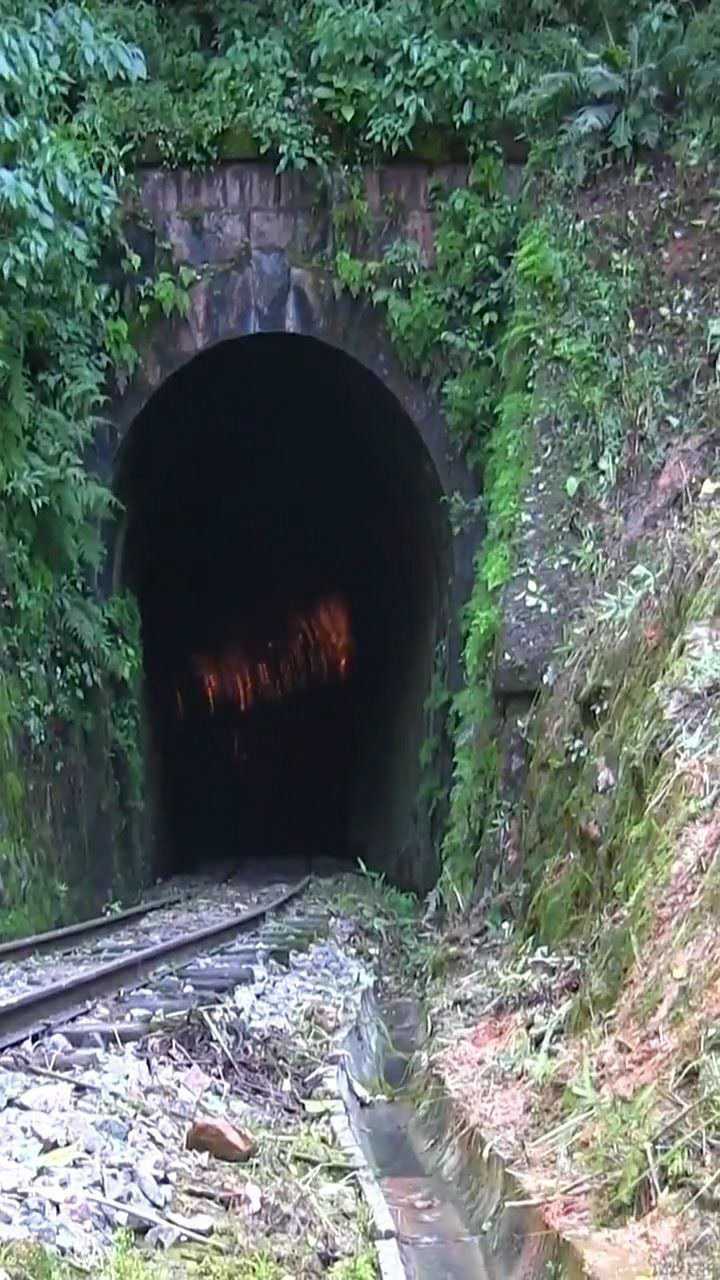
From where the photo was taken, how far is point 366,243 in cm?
1172

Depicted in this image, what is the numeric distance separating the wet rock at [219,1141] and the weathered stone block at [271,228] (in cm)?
870

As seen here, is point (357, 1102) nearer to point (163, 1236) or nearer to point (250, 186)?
point (163, 1236)

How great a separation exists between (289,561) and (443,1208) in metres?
17.1

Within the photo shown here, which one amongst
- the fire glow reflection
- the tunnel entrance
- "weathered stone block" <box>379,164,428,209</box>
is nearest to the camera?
"weathered stone block" <box>379,164,428,209</box>

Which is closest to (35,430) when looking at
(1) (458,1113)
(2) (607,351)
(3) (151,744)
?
(2) (607,351)

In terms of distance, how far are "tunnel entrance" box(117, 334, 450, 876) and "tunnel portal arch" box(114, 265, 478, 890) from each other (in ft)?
0.17

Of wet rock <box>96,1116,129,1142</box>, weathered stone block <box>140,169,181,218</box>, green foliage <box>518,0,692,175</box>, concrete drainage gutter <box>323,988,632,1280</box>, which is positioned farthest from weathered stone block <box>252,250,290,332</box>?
wet rock <box>96,1116,129,1142</box>

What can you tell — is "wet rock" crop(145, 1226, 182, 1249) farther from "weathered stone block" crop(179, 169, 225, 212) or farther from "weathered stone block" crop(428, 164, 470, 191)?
"weathered stone block" crop(428, 164, 470, 191)

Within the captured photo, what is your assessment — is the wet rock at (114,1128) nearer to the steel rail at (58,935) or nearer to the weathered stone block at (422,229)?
the steel rail at (58,935)

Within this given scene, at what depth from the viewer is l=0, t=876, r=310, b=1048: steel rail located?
18.9 ft

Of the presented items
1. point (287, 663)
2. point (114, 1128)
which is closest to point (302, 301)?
point (114, 1128)

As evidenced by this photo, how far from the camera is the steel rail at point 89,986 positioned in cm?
577

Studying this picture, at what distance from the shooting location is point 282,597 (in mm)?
22703

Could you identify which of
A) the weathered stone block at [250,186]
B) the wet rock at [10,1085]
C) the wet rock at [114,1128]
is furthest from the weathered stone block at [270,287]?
the wet rock at [114,1128]
